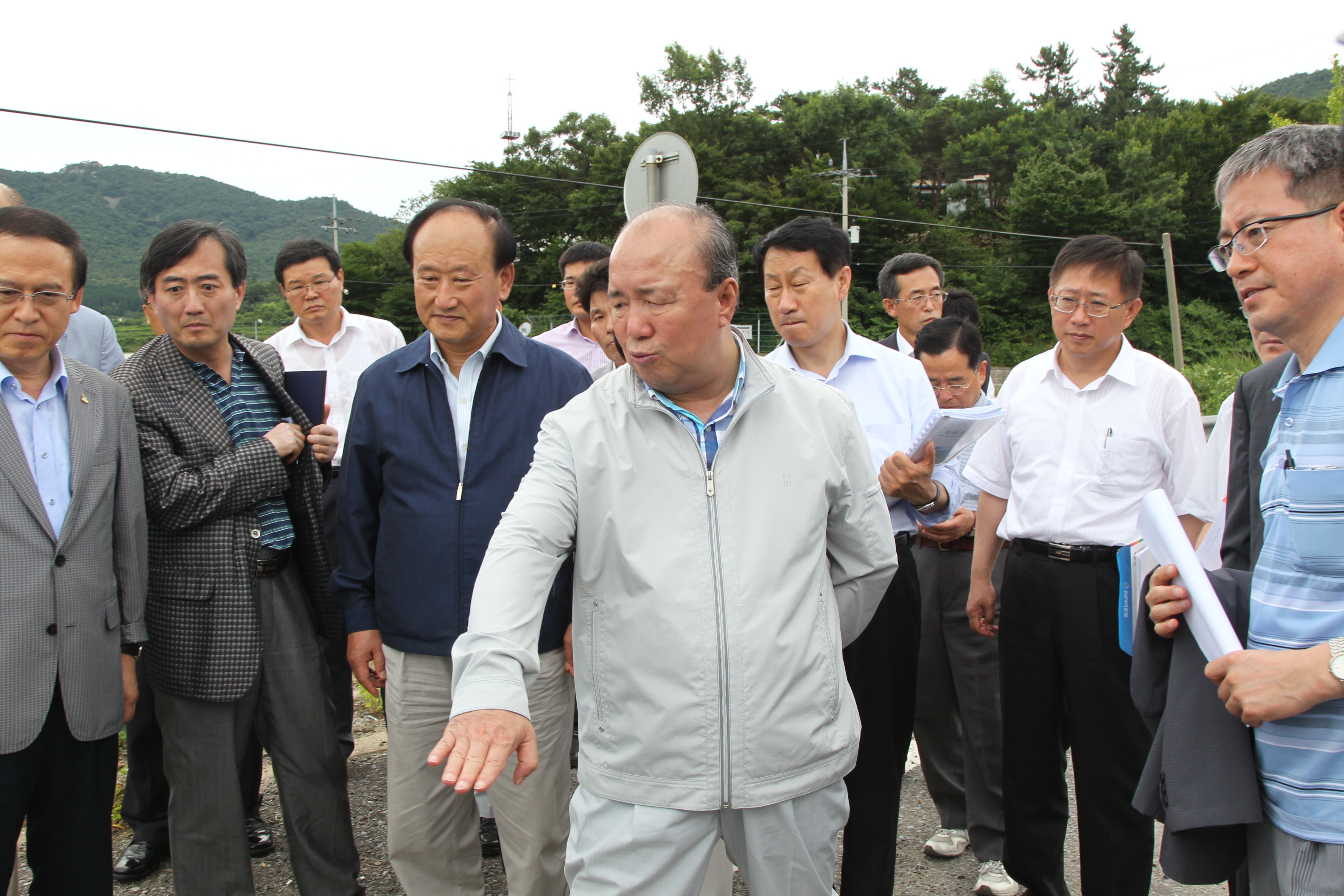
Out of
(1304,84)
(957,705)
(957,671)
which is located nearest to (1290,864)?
(957,671)

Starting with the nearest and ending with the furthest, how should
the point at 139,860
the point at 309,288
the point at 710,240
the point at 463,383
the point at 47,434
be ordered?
the point at 710,240
the point at 47,434
the point at 463,383
the point at 139,860
the point at 309,288

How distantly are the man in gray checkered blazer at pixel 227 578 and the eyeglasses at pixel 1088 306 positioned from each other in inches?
105

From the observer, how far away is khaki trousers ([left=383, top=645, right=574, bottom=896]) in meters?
2.78

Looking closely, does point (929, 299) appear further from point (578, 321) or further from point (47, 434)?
point (47, 434)

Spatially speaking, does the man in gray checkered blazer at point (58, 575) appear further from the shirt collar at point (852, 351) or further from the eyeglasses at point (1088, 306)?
the eyeglasses at point (1088, 306)

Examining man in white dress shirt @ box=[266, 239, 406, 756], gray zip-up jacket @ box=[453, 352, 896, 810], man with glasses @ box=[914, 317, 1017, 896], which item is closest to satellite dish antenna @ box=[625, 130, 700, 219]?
man in white dress shirt @ box=[266, 239, 406, 756]

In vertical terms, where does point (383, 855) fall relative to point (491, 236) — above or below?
below

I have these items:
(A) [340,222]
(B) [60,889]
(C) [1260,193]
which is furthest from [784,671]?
(A) [340,222]

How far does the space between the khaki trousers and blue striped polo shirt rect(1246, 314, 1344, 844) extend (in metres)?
1.87

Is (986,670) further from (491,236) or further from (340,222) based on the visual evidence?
(340,222)

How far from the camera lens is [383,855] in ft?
11.7

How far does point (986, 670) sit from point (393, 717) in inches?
91.2

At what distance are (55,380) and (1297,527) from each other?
3.19 m

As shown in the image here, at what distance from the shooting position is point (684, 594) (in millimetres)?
1967
